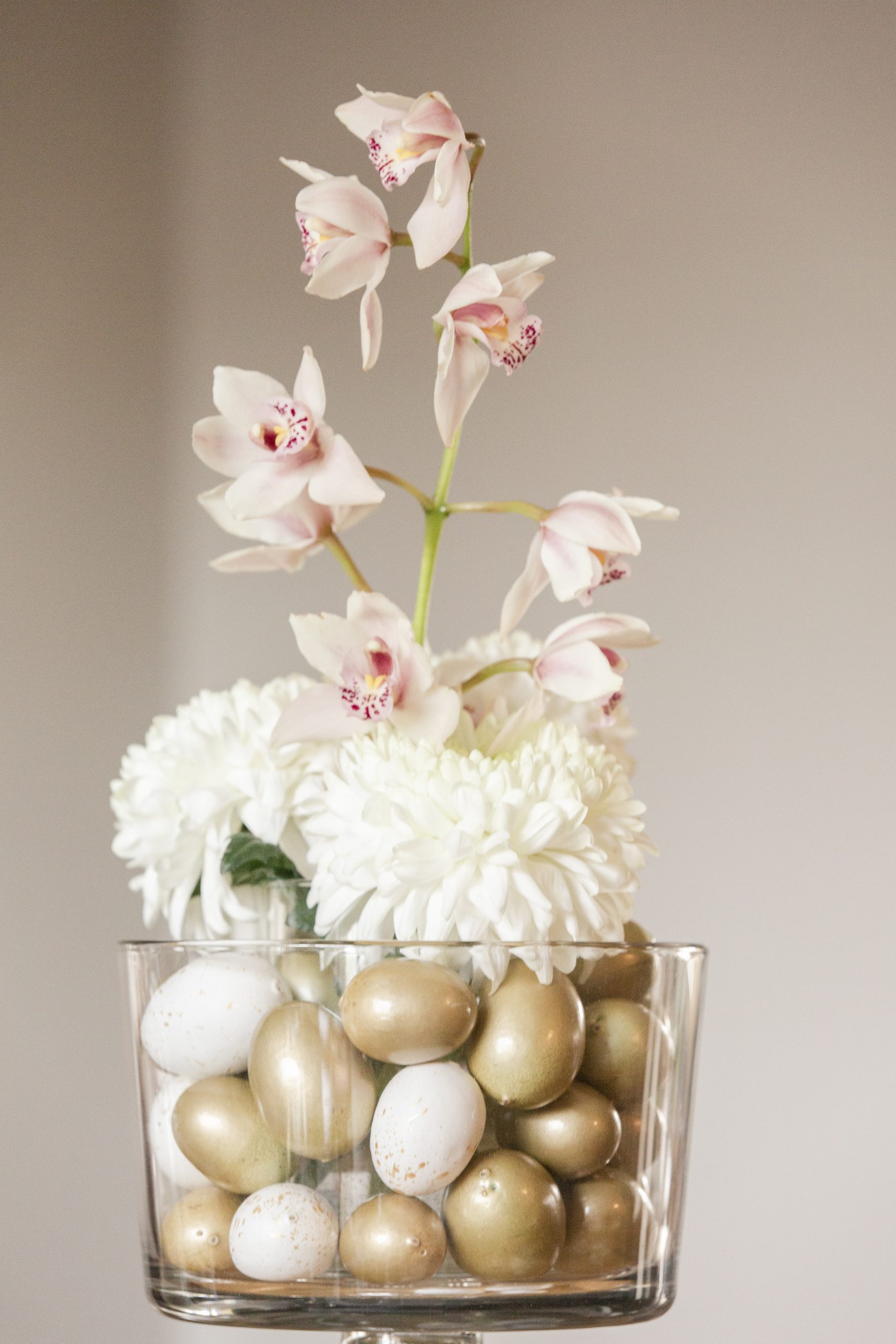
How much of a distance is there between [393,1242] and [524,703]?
286mm

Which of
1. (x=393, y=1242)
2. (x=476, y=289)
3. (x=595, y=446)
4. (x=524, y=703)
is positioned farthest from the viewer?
(x=595, y=446)

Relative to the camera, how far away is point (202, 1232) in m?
0.41

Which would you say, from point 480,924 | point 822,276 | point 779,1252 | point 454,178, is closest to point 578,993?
point 480,924

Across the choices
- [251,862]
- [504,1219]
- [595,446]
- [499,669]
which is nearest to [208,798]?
[251,862]

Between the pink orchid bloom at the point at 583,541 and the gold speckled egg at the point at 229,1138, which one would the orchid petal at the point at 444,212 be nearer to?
the pink orchid bloom at the point at 583,541

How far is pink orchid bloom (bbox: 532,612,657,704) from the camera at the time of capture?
530 millimetres

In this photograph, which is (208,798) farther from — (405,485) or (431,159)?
(431,159)

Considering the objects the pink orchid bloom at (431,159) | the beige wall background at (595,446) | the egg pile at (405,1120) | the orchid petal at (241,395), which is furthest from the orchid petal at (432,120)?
the beige wall background at (595,446)

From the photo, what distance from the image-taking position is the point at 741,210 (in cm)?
→ 146

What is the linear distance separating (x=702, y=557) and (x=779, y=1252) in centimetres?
75

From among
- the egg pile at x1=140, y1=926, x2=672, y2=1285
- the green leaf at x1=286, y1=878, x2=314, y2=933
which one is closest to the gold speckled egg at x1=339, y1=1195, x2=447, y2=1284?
the egg pile at x1=140, y1=926, x2=672, y2=1285

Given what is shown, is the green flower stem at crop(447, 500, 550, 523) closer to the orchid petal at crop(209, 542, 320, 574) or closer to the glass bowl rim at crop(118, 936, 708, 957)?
the orchid petal at crop(209, 542, 320, 574)

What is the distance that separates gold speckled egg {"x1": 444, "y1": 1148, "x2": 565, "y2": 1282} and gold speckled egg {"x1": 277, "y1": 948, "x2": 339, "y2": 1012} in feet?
0.22

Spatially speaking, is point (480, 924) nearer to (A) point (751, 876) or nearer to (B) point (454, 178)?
(B) point (454, 178)
